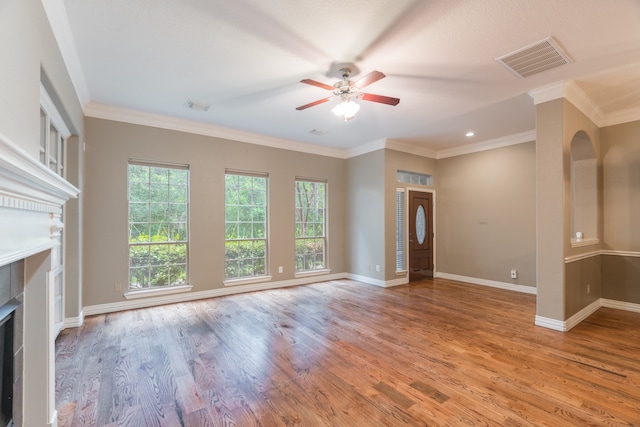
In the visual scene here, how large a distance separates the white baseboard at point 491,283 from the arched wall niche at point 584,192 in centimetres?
123

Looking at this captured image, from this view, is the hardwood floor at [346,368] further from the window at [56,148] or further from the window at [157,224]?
the window at [157,224]

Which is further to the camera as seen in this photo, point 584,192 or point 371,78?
point 584,192

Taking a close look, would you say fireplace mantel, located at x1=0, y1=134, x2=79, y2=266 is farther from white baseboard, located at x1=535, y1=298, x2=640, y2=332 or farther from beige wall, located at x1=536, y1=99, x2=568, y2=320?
white baseboard, located at x1=535, y1=298, x2=640, y2=332

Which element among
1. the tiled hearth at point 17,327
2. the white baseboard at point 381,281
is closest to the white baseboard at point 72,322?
the tiled hearth at point 17,327

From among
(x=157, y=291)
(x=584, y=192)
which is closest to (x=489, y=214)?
(x=584, y=192)

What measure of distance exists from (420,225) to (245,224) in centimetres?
375

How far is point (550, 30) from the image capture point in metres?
2.46

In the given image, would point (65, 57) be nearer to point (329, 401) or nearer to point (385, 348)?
point (329, 401)

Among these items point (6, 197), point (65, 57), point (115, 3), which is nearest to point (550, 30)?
point (115, 3)

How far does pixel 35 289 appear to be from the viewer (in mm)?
1635

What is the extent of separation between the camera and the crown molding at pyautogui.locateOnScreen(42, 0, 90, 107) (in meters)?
2.12

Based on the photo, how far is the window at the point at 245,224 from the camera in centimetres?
528

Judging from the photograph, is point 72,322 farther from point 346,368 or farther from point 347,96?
point 347,96

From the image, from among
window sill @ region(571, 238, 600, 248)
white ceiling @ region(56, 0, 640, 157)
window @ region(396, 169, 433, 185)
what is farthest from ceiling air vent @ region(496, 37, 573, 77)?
window @ region(396, 169, 433, 185)
